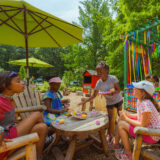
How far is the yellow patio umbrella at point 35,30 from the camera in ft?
9.85

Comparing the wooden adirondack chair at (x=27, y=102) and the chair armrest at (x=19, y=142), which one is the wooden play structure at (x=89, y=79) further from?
the chair armrest at (x=19, y=142)

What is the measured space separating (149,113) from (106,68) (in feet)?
4.71

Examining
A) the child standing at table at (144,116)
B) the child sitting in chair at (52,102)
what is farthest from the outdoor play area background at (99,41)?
the child standing at table at (144,116)

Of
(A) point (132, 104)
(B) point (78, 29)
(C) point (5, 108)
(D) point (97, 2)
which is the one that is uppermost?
(D) point (97, 2)

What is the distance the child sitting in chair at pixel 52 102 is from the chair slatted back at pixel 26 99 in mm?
399

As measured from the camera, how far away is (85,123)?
7.29 feet

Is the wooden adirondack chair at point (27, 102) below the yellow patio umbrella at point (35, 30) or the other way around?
below

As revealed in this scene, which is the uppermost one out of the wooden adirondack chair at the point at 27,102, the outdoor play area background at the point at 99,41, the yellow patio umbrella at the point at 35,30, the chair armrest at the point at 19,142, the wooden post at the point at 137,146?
the outdoor play area background at the point at 99,41

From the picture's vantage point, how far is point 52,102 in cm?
300

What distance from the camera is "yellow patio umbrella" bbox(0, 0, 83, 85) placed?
9.85ft

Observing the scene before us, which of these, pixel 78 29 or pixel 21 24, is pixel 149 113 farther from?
pixel 21 24

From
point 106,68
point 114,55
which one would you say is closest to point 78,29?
point 106,68

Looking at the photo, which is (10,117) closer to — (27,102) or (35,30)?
(27,102)

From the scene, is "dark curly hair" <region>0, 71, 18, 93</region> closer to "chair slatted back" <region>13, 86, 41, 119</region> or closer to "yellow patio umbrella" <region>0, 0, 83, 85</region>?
"chair slatted back" <region>13, 86, 41, 119</region>
